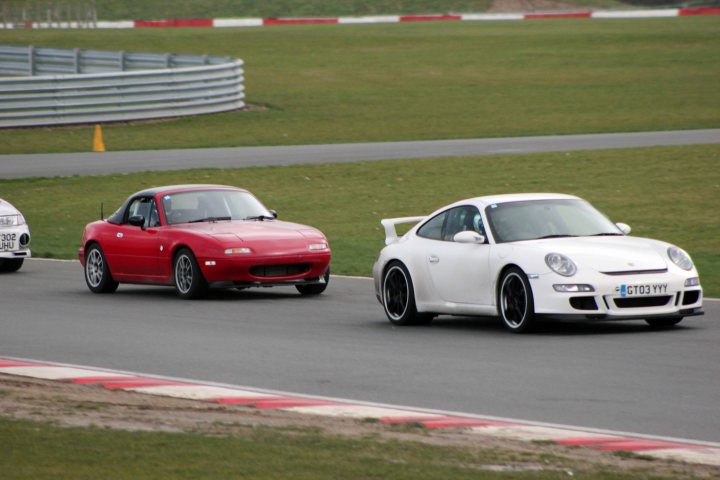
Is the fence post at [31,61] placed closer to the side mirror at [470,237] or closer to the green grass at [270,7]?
the green grass at [270,7]

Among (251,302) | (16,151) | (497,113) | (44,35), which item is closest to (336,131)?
(497,113)

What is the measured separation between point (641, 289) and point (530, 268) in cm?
93

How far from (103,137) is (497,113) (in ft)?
36.3

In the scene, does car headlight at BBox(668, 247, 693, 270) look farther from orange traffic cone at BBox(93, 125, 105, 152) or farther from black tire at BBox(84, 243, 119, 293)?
orange traffic cone at BBox(93, 125, 105, 152)

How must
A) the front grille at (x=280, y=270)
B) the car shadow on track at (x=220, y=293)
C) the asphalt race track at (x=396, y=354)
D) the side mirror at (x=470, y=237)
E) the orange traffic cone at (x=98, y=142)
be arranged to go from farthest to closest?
the orange traffic cone at (x=98, y=142)
the car shadow on track at (x=220, y=293)
the front grille at (x=280, y=270)
the side mirror at (x=470, y=237)
the asphalt race track at (x=396, y=354)

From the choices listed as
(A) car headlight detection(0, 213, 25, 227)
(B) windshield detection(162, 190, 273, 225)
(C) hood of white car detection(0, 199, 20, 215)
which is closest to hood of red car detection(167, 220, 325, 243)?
(B) windshield detection(162, 190, 273, 225)

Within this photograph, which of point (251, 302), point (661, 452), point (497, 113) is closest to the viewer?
point (661, 452)

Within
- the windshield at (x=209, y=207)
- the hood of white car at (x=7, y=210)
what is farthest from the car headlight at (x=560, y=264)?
the hood of white car at (x=7, y=210)

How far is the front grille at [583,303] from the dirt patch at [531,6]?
285 ft

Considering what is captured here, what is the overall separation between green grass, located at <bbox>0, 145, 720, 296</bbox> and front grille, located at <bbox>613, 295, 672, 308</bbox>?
7.74 metres

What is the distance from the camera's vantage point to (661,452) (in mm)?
7707

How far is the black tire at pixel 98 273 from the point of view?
17891 mm

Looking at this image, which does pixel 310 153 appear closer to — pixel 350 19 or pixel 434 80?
pixel 434 80

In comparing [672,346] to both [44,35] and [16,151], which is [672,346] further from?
[44,35]
